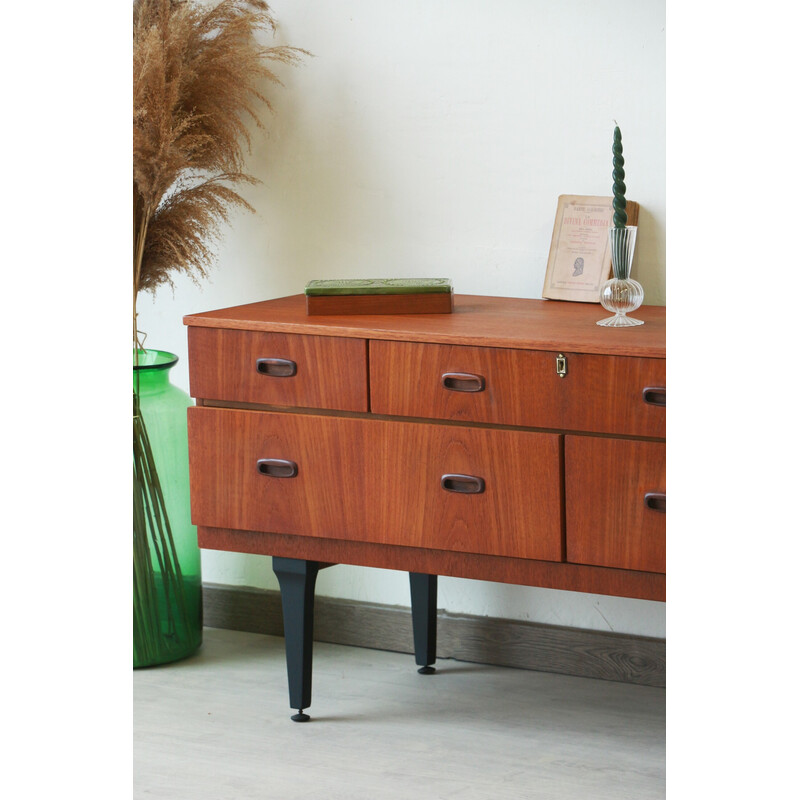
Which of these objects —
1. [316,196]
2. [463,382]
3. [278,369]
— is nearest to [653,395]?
[463,382]

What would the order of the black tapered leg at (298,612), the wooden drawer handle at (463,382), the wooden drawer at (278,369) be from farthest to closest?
the black tapered leg at (298,612) < the wooden drawer at (278,369) < the wooden drawer handle at (463,382)

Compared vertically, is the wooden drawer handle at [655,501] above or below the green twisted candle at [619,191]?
below

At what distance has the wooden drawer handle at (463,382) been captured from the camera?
1.78 meters

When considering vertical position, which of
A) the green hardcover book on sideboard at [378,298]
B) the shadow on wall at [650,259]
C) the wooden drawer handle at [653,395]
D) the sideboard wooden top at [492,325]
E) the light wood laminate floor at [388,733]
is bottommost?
the light wood laminate floor at [388,733]

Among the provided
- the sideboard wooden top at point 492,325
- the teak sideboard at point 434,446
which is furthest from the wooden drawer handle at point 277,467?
the sideboard wooden top at point 492,325

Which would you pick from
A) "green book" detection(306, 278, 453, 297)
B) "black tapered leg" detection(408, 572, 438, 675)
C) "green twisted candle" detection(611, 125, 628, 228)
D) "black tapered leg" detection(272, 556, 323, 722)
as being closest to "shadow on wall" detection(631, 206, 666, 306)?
"green twisted candle" detection(611, 125, 628, 228)

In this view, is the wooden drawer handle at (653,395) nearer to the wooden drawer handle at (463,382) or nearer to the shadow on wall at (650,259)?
the wooden drawer handle at (463,382)

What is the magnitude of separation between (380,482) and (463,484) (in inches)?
6.1

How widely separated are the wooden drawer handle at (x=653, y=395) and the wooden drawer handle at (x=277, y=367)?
637 mm

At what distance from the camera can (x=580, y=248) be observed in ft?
7.08
